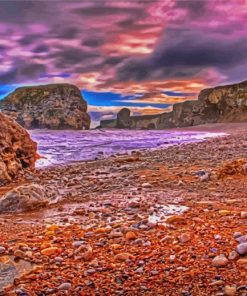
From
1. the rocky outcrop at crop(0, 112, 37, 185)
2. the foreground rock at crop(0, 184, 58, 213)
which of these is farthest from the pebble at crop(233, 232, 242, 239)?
the rocky outcrop at crop(0, 112, 37, 185)

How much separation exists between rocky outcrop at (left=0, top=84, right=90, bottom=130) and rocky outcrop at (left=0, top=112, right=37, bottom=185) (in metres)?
101

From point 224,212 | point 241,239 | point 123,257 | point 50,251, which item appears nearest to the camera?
point 123,257

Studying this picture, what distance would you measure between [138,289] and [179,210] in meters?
2.78

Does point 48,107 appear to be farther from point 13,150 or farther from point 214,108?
point 13,150

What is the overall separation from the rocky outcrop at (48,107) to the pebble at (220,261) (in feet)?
364

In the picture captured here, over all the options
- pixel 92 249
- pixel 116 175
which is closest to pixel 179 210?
pixel 92 249

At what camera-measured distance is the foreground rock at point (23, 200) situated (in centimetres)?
676

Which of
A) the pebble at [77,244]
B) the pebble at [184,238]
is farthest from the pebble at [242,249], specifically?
the pebble at [77,244]

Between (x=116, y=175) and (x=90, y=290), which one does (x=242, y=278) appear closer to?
(x=90, y=290)

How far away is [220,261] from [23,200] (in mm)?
4074

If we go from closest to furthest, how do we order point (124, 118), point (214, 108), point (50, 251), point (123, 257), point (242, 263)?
1. point (242, 263)
2. point (123, 257)
3. point (50, 251)
4. point (214, 108)
5. point (124, 118)

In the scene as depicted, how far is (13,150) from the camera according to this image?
12414mm

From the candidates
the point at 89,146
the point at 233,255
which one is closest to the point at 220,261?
the point at 233,255

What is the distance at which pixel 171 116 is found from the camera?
16100 centimetres
